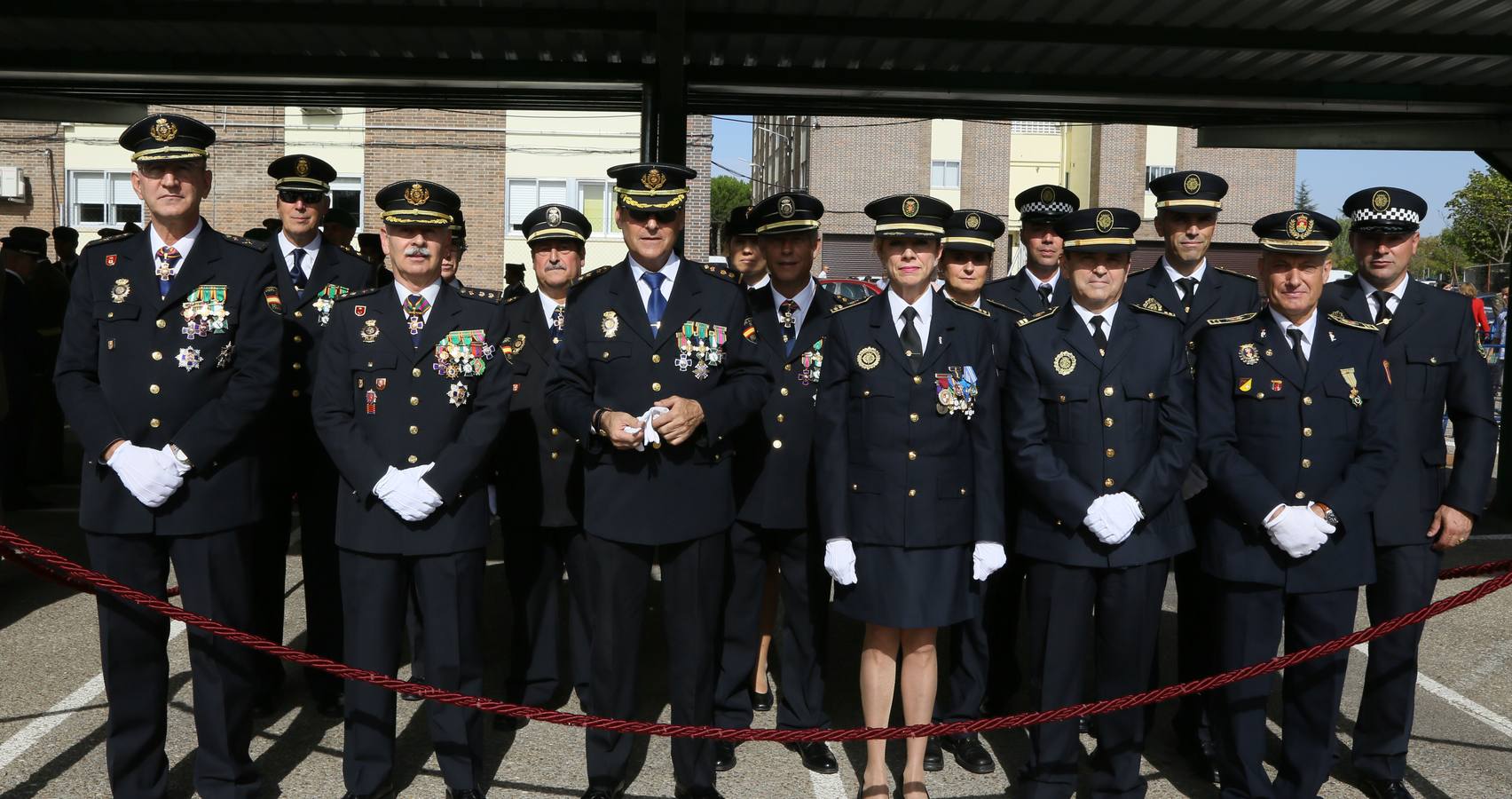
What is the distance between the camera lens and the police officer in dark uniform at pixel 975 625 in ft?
15.9

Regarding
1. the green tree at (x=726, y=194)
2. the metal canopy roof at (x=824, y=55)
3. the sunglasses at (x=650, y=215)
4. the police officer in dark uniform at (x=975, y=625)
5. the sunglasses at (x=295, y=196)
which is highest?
the green tree at (x=726, y=194)

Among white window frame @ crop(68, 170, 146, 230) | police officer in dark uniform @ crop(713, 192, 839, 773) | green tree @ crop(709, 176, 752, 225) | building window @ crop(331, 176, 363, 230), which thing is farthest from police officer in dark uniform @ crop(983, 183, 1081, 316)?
green tree @ crop(709, 176, 752, 225)

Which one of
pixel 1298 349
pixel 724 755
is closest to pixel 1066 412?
pixel 1298 349

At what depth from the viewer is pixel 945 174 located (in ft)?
134

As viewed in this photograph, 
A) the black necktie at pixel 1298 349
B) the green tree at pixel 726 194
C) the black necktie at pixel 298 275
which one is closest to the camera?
the black necktie at pixel 1298 349

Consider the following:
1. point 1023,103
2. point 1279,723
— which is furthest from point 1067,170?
point 1279,723

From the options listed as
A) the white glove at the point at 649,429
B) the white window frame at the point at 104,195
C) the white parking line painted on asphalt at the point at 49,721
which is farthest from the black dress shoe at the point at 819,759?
the white window frame at the point at 104,195

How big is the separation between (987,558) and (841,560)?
49 centimetres

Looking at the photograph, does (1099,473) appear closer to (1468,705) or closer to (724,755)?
(724,755)

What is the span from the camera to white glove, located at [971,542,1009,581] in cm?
413

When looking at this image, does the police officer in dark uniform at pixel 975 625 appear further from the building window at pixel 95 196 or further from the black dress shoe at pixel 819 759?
the building window at pixel 95 196

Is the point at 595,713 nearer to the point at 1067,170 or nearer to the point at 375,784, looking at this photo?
the point at 375,784

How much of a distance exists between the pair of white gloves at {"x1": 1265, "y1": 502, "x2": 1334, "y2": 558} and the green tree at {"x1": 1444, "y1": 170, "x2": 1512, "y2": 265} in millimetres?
38342

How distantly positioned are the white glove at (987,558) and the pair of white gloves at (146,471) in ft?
8.69
